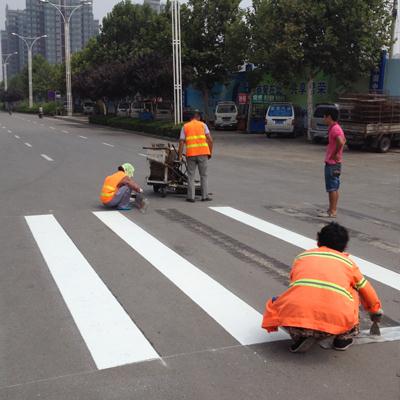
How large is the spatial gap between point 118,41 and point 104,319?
5526 cm

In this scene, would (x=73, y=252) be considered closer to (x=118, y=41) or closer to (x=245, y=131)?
(x=245, y=131)

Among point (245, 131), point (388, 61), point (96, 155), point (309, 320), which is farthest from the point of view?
point (245, 131)

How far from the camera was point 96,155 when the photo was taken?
20.2 m

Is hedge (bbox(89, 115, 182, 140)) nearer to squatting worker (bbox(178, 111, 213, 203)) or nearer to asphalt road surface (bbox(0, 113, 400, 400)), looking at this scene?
asphalt road surface (bbox(0, 113, 400, 400))

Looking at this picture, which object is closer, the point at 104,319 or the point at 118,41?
the point at 104,319

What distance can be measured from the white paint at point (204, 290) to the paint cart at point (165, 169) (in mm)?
2997

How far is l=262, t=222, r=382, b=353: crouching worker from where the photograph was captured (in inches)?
156

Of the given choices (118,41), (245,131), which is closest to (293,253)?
(245,131)

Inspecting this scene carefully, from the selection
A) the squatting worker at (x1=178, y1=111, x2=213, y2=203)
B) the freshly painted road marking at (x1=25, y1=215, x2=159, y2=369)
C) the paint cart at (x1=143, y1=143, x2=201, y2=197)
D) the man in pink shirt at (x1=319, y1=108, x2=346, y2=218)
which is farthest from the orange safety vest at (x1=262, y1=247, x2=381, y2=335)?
the paint cart at (x1=143, y1=143, x2=201, y2=197)

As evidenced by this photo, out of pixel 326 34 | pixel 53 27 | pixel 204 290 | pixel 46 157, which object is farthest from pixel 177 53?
pixel 53 27

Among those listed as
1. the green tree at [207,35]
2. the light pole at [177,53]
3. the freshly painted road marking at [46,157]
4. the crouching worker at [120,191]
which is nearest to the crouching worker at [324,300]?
the crouching worker at [120,191]

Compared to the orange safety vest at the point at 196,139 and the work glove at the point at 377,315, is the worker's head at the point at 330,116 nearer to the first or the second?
the orange safety vest at the point at 196,139

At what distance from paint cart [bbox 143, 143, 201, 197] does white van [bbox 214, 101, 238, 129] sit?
26556 mm

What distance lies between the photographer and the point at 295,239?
7.81m
